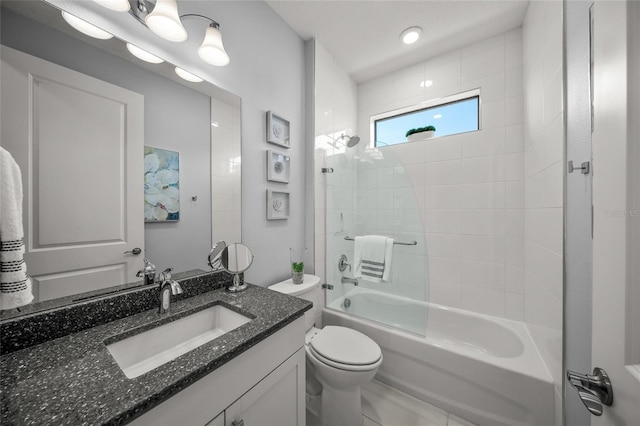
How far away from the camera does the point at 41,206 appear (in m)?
0.74

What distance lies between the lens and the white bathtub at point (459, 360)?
4.05 feet

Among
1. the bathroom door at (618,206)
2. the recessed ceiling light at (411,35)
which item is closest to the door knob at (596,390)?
the bathroom door at (618,206)

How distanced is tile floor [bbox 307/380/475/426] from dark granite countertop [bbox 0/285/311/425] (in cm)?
111

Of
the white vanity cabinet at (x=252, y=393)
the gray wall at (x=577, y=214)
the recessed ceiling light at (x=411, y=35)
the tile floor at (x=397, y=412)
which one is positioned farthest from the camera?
the recessed ceiling light at (x=411, y=35)

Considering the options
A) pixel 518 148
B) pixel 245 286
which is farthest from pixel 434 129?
pixel 245 286

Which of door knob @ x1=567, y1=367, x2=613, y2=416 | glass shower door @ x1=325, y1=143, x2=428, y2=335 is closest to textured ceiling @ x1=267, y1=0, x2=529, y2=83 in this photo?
glass shower door @ x1=325, y1=143, x2=428, y2=335

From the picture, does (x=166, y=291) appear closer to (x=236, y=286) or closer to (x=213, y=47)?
(x=236, y=286)

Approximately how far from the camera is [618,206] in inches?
16.4

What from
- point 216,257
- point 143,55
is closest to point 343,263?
point 216,257

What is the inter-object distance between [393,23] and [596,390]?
223 centimetres

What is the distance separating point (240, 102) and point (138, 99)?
58cm

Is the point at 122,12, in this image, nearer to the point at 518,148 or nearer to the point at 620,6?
the point at 620,6

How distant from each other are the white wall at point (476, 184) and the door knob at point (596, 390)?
49.9 inches

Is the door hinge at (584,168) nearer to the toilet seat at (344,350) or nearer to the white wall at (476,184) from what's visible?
the white wall at (476,184)
